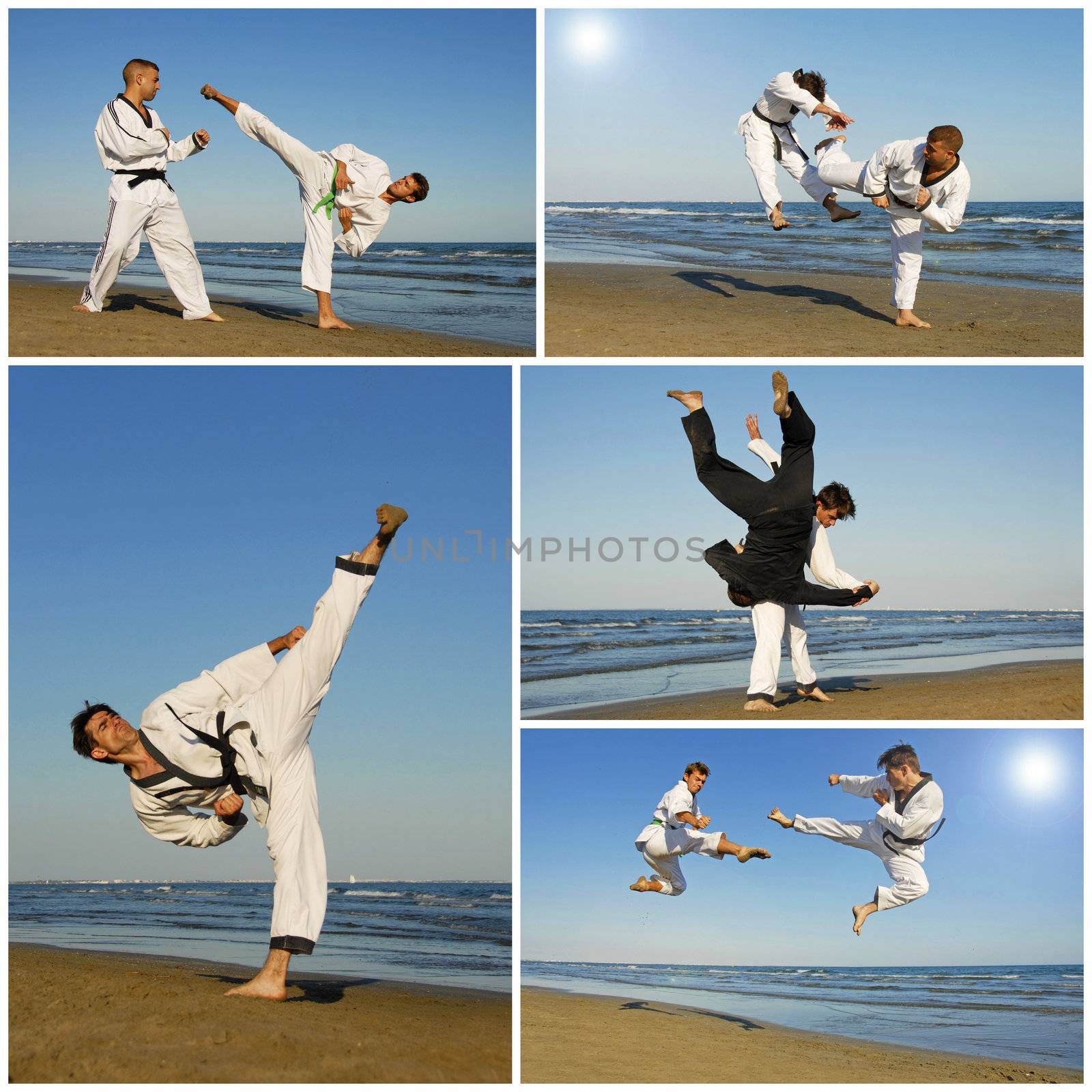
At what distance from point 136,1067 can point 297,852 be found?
1.21 m

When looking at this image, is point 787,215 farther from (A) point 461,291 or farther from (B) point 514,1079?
(B) point 514,1079

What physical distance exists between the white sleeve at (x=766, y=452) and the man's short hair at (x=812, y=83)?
2.98 meters

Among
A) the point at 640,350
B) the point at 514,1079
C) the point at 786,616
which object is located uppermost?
the point at 640,350

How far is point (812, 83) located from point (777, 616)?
415cm

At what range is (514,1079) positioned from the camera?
20.4ft

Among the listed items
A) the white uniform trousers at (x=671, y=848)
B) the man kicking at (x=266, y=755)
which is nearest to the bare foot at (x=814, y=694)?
the white uniform trousers at (x=671, y=848)

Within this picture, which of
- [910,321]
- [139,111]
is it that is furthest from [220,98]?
[910,321]

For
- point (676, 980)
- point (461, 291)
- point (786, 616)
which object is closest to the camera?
point (786, 616)

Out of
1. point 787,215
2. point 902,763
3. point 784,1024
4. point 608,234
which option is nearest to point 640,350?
point 902,763

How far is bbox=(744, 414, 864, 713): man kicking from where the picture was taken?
24.2 ft

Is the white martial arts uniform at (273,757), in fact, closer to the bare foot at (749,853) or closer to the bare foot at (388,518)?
the bare foot at (388,518)

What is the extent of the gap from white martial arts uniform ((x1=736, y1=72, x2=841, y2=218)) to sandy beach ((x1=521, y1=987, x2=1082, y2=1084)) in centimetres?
612

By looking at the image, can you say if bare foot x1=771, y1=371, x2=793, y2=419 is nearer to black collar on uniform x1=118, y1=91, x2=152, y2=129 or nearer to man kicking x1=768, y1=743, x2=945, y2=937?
man kicking x1=768, y1=743, x2=945, y2=937

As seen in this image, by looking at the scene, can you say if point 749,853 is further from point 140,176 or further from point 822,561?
point 140,176
